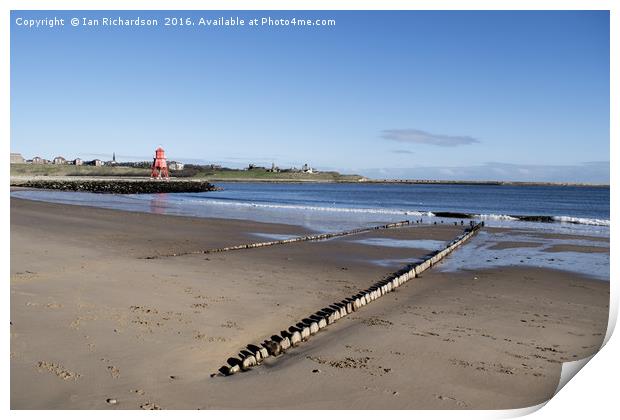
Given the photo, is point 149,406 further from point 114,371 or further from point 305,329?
point 305,329

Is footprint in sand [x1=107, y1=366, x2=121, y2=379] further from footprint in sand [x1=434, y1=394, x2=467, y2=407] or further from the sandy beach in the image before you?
footprint in sand [x1=434, y1=394, x2=467, y2=407]

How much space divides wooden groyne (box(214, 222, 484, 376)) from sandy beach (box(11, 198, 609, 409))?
0.15 metres

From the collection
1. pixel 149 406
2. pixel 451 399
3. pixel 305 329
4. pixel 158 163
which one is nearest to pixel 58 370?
pixel 149 406

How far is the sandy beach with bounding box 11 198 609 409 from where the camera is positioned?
5328 mm

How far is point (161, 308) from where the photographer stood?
8.09 meters

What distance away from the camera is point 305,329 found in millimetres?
7145

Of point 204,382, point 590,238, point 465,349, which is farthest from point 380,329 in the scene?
point 590,238

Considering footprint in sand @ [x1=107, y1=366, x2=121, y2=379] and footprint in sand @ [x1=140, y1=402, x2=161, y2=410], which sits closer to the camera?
footprint in sand @ [x1=140, y1=402, x2=161, y2=410]

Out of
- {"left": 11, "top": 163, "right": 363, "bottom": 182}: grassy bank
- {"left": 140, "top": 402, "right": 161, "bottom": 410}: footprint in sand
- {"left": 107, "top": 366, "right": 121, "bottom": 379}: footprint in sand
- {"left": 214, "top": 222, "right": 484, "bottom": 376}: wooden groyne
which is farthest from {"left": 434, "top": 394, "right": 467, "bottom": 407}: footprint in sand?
{"left": 11, "top": 163, "right": 363, "bottom": 182}: grassy bank

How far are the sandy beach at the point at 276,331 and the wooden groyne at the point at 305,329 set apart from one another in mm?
150

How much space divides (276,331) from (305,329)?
48 centimetres

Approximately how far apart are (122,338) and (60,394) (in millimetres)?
1504

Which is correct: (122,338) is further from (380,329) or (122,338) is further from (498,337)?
(498,337)
